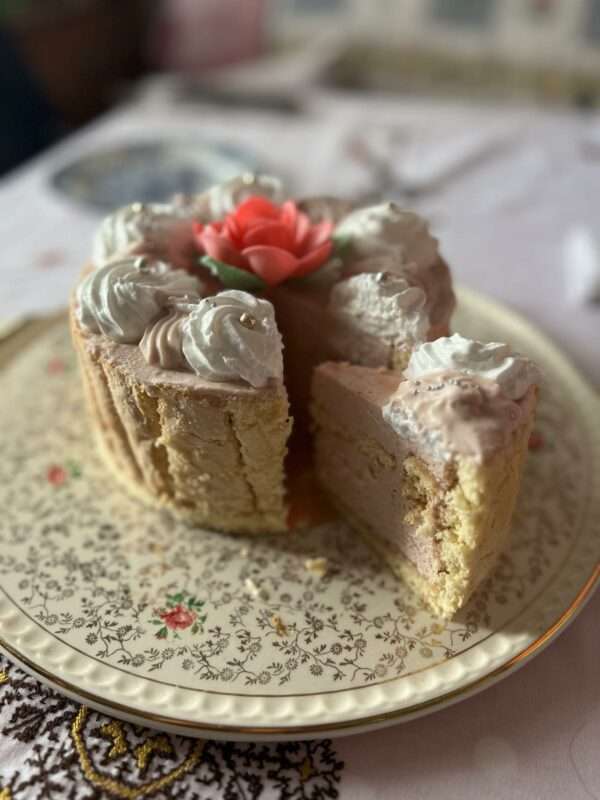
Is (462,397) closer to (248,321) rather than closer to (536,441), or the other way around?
(248,321)

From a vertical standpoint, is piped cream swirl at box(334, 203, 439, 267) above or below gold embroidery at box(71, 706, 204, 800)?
above

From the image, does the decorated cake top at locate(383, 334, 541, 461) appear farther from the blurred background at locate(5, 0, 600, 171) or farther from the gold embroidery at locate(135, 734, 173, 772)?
the blurred background at locate(5, 0, 600, 171)

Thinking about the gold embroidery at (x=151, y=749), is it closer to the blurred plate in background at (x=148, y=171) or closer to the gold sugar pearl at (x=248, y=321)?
the gold sugar pearl at (x=248, y=321)

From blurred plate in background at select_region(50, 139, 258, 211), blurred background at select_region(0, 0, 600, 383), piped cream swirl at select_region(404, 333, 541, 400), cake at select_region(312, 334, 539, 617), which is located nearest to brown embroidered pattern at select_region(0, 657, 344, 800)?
cake at select_region(312, 334, 539, 617)

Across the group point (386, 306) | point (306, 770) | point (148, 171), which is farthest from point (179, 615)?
point (148, 171)

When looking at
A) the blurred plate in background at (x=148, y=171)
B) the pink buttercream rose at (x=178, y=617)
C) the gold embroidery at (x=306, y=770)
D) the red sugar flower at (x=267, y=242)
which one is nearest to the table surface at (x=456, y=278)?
the gold embroidery at (x=306, y=770)
